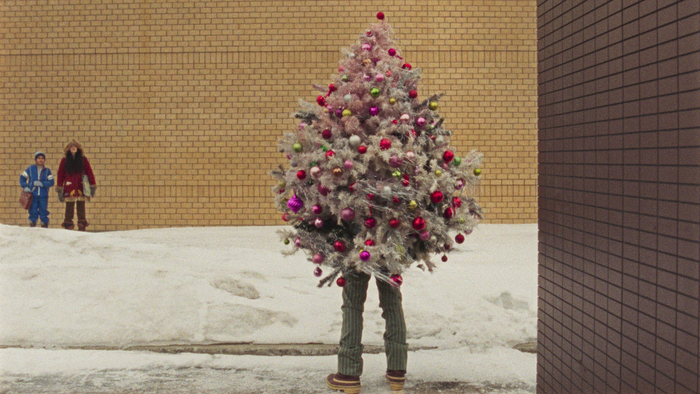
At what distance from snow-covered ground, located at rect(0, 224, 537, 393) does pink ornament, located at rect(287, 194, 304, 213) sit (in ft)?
4.26

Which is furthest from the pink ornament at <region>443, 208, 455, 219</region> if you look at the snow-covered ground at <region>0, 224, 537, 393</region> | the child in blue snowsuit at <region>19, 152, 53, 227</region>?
the child in blue snowsuit at <region>19, 152, 53, 227</region>

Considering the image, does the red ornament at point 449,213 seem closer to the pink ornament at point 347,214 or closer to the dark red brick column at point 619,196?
the pink ornament at point 347,214

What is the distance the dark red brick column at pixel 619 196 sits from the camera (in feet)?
7.72

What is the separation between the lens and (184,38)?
13.4 metres

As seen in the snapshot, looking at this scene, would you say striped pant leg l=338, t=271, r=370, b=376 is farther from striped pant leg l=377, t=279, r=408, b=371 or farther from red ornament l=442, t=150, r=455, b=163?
red ornament l=442, t=150, r=455, b=163

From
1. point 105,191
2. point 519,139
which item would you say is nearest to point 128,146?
point 105,191

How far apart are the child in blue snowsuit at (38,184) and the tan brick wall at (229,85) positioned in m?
0.90

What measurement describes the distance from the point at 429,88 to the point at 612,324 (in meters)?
10.8

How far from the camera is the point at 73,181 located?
507 inches

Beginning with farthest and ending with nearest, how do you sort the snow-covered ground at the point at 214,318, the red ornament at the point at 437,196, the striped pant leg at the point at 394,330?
the snow-covered ground at the point at 214,318, the striped pant leg at the point at 394,330, the red ornament at the point at 437,196

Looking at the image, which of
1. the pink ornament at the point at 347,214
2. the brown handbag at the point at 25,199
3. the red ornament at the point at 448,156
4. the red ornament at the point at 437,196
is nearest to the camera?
the pink ornament at the point at 347,214

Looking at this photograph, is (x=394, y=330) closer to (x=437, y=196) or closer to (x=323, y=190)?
(x=437, y=196)

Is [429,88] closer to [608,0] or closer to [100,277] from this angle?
[100,277]

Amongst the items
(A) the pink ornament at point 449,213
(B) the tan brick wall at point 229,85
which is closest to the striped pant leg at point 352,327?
(A) the pink ornament at point 449,213
